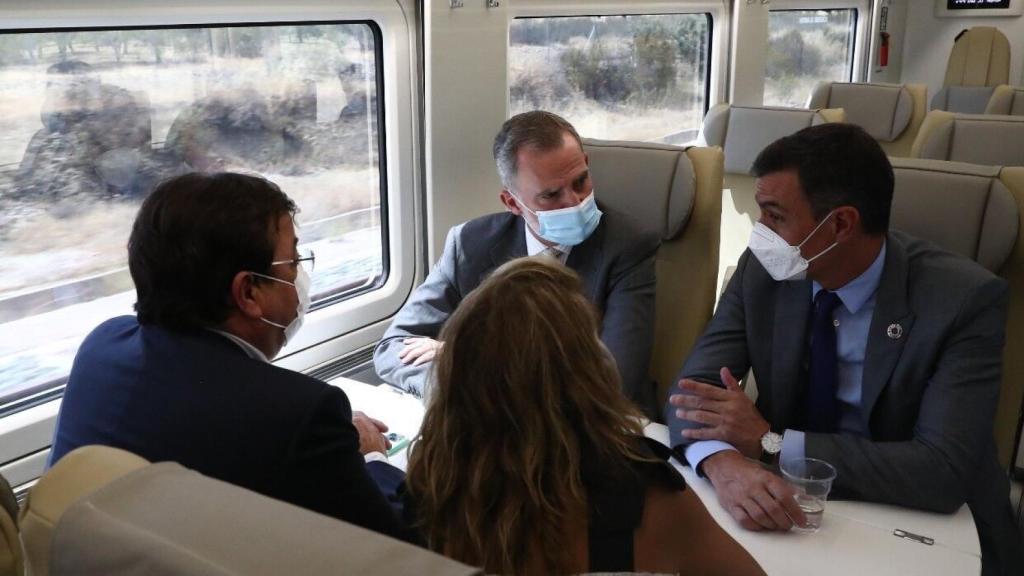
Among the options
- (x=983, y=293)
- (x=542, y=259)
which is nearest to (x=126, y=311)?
(x=542, y=259)

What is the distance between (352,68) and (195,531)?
2164 mm

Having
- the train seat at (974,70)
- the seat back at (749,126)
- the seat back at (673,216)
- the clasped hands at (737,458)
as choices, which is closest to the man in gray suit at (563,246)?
the seat back at (673,216)

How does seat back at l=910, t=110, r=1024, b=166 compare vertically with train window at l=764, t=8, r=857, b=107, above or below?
below

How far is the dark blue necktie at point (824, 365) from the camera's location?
1.87m

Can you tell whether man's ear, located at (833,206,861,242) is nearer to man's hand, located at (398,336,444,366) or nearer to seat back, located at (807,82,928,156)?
man's hand, located at (398,336,444,366)

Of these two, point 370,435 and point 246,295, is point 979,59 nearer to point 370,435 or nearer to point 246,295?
point 370,435

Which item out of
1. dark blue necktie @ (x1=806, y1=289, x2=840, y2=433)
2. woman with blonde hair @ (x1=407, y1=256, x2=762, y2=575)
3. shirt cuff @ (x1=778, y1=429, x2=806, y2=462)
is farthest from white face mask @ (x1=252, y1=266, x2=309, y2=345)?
dark blue necktie @ (x1=806, y1=289, x2=840, y2=433)

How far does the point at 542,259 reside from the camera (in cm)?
119

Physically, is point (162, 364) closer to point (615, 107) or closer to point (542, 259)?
point (542, 259)

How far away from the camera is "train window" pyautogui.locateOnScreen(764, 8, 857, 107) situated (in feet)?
17.1

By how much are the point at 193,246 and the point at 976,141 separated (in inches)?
101

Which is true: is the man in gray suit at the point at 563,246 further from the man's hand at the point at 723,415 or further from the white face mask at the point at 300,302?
the white face mask at the point at 300,302

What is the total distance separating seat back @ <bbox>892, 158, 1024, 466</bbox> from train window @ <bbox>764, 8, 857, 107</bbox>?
122 inches

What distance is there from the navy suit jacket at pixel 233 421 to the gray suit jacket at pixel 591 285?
2.95ft
